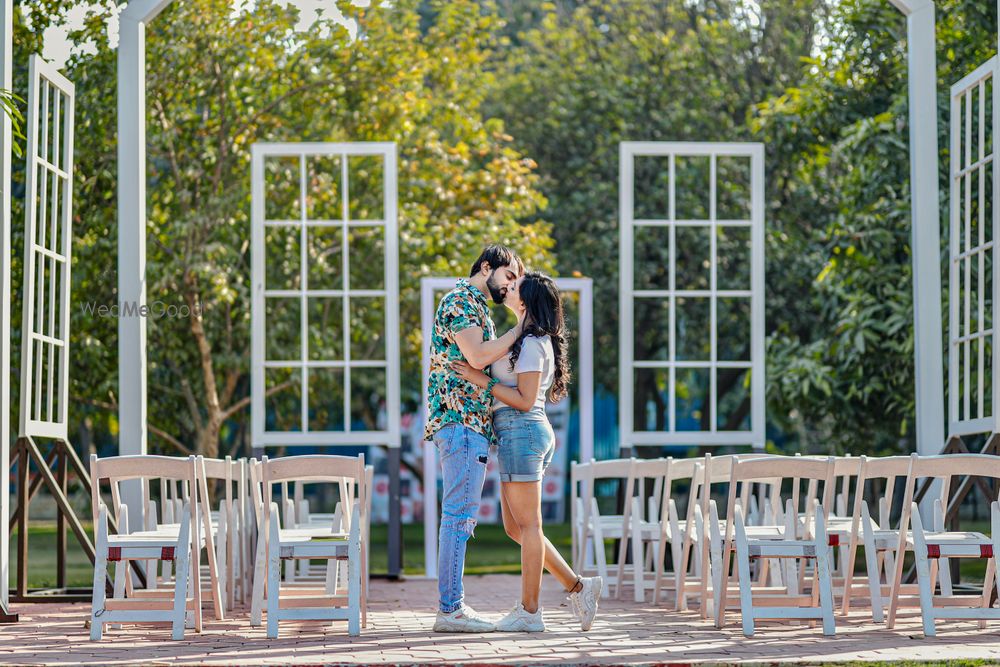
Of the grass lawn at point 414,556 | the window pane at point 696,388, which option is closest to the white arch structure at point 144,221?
the grass lawn at point 414,556

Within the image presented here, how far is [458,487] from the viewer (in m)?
5.50

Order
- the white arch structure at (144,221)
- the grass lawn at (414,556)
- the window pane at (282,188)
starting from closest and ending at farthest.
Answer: the white arch structure at (144,221) < the grass lawn at (414,556) < the window pane at (282,188)

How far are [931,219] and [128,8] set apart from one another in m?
4.86

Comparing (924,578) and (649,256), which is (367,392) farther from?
(924,578)

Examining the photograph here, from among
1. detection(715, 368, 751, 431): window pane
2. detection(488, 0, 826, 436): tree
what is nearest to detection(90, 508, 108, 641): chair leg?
detection(488, 0, 826, 436): tree

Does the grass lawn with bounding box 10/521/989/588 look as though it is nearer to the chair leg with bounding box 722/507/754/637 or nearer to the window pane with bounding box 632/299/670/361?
the window pane with bounding box 632/299/670/361

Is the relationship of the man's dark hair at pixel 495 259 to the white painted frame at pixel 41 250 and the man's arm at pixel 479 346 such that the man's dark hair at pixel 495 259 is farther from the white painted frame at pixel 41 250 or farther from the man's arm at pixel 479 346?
the white painted frame at pixel 41 250

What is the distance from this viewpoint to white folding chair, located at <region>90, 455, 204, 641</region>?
5.42 m

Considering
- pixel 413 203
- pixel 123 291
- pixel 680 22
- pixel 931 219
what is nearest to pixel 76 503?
pixel 413 203

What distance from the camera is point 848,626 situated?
19.4 feet

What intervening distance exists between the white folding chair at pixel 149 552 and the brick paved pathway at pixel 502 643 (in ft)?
0.32

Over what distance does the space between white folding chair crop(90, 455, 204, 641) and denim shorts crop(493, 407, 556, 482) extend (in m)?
1.27

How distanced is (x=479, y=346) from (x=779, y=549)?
4.82 feet

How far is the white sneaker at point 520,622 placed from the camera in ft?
18.3
